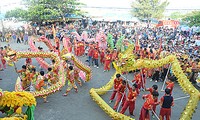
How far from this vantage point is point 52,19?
26156 mm

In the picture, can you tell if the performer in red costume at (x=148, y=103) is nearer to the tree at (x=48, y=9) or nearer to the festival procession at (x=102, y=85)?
the festival procession at (x=102, y=85)

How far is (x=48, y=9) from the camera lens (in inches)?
980

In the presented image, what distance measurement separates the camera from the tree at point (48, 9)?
25078 millimetres

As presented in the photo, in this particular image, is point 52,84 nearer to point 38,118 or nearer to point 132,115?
point 38,118

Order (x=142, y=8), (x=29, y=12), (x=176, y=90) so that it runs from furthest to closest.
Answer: (x=142, y=8) < (x=29, y=12) < (x=176, y=90)

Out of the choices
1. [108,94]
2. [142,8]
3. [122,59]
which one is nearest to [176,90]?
[108,94]

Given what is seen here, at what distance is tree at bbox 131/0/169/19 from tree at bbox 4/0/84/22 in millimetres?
12600

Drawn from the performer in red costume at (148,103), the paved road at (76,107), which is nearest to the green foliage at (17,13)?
the paved road at (76,107)

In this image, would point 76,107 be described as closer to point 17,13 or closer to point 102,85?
point 102,85

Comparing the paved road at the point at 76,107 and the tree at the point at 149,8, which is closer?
the paved road at the point at 76,107

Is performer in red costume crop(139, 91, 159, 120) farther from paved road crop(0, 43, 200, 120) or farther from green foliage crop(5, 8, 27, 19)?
green foliage crop(5, 8, 27, 19)

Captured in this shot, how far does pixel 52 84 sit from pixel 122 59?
311 centimetres

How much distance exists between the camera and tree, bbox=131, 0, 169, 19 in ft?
117

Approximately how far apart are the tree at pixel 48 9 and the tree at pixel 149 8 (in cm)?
1260
